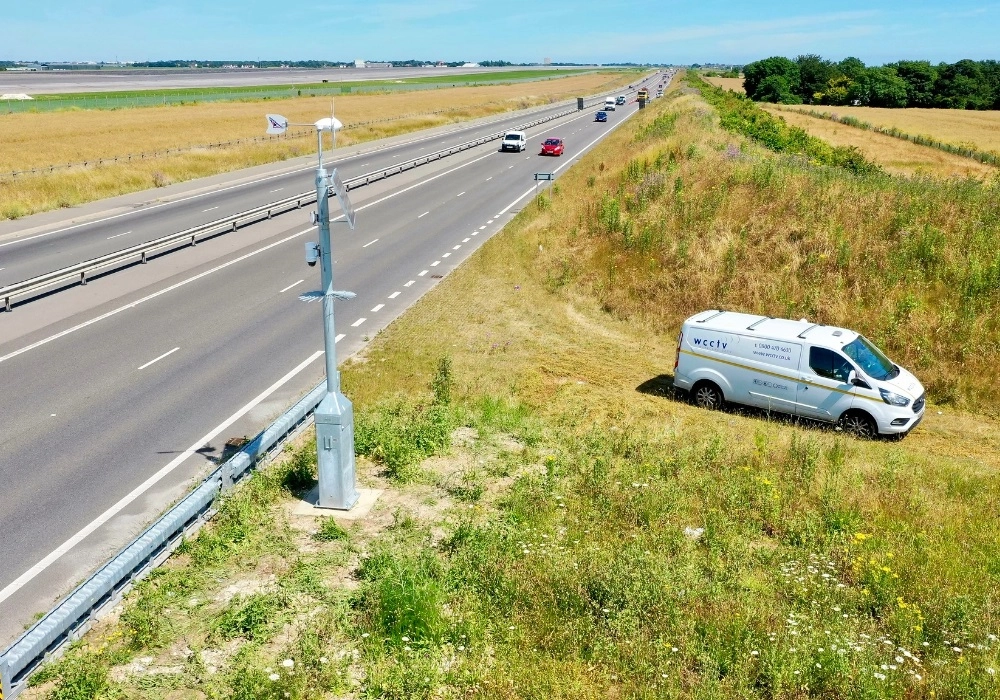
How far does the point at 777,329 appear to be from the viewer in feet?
52.7

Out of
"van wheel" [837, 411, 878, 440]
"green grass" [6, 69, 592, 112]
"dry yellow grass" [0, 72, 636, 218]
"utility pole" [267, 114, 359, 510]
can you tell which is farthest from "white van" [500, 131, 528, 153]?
"utility pole" [267, 114, 359, 510]

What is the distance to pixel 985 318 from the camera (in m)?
19.0

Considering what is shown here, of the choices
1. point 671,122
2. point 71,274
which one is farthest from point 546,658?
point 671,122

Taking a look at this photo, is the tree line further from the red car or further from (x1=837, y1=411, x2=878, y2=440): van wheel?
(x1=837, y1=411, x2=878, y2=440): van wheel

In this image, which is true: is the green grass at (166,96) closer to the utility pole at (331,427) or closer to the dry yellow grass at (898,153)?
the dry yellow grass at (898,153)

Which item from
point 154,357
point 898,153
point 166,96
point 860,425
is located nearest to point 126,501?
point 154,357

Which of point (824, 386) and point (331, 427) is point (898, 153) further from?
point (331, 427)

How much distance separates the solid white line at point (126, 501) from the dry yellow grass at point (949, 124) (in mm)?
69892

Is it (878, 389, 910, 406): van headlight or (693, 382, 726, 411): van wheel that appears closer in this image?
(878, 389, 910, 406): van headlight

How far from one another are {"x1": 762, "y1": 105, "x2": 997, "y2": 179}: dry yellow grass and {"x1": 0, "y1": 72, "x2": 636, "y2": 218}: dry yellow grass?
4177 centimetres

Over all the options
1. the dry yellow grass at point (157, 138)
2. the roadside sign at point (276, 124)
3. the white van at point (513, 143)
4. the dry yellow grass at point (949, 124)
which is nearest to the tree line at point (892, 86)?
the dry yellow grass at point (949, 124)

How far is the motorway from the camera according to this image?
1113 cm

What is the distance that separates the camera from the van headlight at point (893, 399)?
14.8 metres

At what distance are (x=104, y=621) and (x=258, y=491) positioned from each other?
3.06 meters
